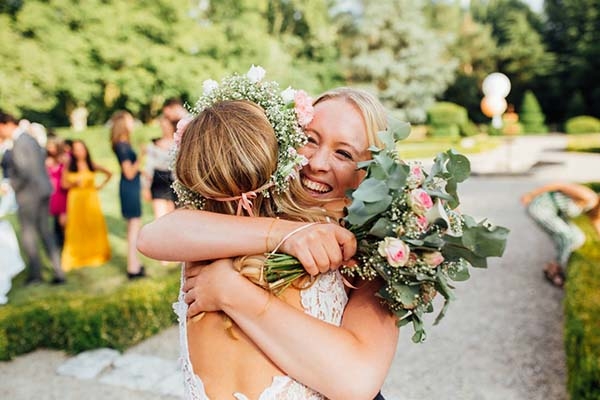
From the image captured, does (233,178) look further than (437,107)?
No

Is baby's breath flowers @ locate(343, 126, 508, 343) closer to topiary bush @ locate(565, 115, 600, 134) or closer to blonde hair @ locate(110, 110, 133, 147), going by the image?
blonde hair @ locate(110, 110, 133, 147)

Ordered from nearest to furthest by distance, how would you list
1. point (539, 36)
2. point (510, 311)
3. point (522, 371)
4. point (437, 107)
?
1. point (522, 371)
2. point (510, 311)
3. point (437, 107)
4. point (539, 36)

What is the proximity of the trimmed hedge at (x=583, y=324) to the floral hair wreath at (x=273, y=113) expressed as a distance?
2.74 m

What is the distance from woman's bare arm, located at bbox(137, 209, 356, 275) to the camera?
4.12ft

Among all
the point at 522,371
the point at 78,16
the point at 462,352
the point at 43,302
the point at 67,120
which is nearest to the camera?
the point at 522,371

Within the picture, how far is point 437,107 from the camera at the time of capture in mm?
38688

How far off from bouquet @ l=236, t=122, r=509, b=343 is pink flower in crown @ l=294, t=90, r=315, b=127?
0.33 m

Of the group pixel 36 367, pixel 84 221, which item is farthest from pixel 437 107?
pixel 36 367

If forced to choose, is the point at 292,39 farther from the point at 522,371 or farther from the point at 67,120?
the point at 522,371

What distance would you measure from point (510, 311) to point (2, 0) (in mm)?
28653

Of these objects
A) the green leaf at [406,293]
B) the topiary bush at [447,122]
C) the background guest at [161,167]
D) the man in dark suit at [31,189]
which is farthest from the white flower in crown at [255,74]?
the topiary bush at [447,122]

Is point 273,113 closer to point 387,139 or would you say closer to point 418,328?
point 387,139

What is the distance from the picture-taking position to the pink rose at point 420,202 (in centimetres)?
133

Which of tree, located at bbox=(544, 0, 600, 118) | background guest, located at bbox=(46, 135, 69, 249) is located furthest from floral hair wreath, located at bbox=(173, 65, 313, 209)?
tree, located at bbox=(544, 0, 600, 118)
